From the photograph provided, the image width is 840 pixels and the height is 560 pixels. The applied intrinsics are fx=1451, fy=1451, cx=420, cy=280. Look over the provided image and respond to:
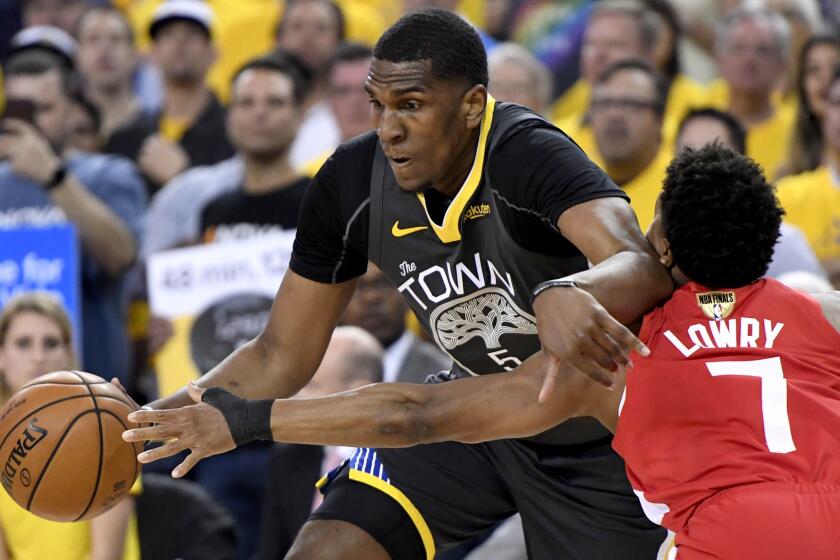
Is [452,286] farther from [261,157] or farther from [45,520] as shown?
[261,157]

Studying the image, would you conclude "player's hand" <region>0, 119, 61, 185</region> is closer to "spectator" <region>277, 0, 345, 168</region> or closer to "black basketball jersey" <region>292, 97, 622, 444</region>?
"spectator" <region>277, 0, 345, 168</region>

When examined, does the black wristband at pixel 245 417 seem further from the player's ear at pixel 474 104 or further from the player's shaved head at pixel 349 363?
the player's shaved head at pixel 349 363

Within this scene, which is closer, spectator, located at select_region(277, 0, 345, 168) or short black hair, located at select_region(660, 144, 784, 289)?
short black hair, located at select_region(660, 144, 784, 289)

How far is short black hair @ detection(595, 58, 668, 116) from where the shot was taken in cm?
707

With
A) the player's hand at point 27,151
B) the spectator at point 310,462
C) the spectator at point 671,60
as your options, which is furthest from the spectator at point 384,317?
the spectator at point 671,60

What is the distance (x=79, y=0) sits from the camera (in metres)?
10.2

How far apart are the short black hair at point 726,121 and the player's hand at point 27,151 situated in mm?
3131

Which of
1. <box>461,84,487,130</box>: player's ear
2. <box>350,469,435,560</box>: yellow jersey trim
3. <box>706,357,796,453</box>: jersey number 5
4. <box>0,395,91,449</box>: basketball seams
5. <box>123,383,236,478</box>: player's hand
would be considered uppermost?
<box>461,84,487,130</box>: player's ear

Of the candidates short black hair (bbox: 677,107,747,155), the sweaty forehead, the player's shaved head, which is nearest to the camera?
the sweaty forehead

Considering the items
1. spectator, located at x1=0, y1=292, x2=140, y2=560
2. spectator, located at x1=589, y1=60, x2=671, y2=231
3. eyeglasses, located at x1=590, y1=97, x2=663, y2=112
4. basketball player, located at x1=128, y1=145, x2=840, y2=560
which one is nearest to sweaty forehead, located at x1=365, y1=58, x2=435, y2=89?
basketball player, located at x1=128, y1=145, x2=840, y2=560

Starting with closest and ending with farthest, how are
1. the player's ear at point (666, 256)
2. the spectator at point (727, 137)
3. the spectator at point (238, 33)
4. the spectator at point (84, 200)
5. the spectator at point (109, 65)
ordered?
the player's ear at point (666, 256) < the spectator at point (727, 137) < the spectator at point (84, 200) < the spectator at point (109, 65) < the spectator at point (238, 33)

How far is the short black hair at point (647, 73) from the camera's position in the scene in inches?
278

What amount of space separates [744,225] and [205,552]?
117 inches

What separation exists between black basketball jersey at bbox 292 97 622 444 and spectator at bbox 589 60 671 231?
109 inches
